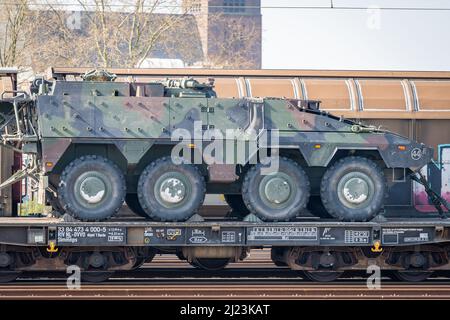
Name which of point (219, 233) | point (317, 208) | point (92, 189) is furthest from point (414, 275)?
point (92, 189)

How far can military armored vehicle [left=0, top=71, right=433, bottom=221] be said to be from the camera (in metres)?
17.5

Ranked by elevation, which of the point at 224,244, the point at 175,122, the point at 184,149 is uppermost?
the point at 175,122

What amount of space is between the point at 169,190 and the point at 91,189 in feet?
4.99

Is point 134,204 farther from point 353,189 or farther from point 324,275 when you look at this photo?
point 353,189

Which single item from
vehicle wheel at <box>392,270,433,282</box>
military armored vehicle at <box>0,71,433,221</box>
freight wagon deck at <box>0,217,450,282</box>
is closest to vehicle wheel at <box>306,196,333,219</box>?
freight wagon deck at <box>0,217,450,282</box>

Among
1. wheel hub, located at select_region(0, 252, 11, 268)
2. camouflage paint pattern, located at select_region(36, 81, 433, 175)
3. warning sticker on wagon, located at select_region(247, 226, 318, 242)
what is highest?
camouflage paint pattern, located at select_region(36, 81, 433, 175)

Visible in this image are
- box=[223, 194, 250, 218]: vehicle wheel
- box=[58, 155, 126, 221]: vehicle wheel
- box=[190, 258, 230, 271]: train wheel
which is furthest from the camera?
box=[223, 194, 250, 218]: vehicle wheel

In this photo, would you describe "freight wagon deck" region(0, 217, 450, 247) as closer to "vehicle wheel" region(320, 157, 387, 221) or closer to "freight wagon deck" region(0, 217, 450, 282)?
"freight wagon deck" region(0, 217, 450, 282)

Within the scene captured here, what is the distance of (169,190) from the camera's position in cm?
1758

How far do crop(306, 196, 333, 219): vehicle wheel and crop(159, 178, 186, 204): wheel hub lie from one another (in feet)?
10.6

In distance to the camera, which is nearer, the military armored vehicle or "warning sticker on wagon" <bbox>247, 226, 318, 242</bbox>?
the military armored vehicle

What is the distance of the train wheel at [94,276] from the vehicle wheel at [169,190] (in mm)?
1637

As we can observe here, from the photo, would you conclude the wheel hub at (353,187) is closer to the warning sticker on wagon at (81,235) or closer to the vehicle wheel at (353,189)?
the vehicle wheel at (353,189)
